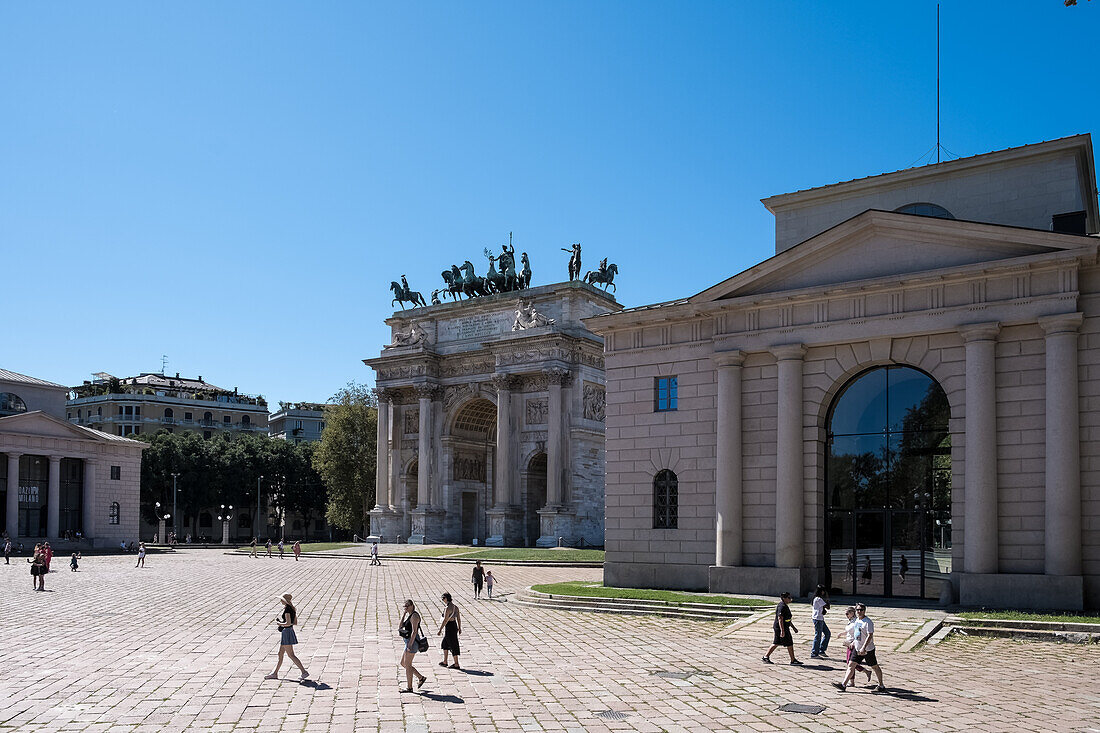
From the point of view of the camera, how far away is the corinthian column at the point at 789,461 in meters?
30.3

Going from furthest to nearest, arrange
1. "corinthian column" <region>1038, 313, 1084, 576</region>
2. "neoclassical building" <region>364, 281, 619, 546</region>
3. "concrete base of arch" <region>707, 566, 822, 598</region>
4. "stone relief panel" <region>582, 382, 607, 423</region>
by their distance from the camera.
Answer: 1. "stone relief panel" <region>582, 382, 607, 423</region>
2. "neoclassical building" <region>364, 281, 619, 546</region>
3. "concrete base of arch" <region>707, 566, 822, 598</region>
4. "corinthian column" <region>1038, 313, 1084, 576</region>

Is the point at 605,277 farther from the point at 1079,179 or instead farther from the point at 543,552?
the point at 1079,179

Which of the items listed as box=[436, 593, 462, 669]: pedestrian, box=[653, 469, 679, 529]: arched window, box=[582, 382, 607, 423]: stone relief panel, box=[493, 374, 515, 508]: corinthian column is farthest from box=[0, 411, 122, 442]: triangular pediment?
box=[436, 593, 462, 669]: pedestrian

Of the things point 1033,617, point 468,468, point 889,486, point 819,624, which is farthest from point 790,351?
point 468,468

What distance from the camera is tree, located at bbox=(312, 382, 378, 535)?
90062mm

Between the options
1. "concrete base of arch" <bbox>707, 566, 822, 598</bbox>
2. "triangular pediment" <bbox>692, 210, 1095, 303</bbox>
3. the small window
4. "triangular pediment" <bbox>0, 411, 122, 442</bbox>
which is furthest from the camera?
"triangular pediment" <bbox>0, 411, 122, 442</bbox>

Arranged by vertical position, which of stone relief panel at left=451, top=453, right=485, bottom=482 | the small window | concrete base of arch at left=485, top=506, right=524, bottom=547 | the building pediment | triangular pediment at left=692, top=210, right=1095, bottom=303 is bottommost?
concrete base of arch at left=485, top=506, right=524, bottom=547

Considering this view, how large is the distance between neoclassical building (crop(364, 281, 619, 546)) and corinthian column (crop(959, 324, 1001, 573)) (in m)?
42.3

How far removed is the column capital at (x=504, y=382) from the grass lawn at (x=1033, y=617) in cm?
4857

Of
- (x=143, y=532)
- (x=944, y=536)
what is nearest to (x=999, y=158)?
(x=944, y=536)

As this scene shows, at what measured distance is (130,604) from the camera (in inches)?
1266

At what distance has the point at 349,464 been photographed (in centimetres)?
9025

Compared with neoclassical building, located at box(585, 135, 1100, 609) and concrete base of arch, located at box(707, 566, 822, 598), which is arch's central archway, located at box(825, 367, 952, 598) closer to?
neoclassical building, located at box(585, 135, 1100, 609)

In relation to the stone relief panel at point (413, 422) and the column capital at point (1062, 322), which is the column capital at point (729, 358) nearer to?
the column capital at point (1062, 322)
